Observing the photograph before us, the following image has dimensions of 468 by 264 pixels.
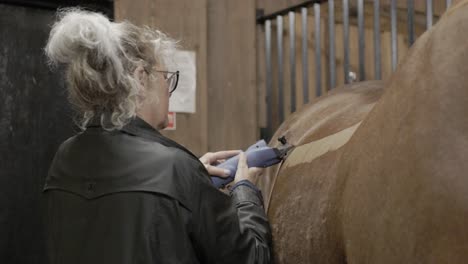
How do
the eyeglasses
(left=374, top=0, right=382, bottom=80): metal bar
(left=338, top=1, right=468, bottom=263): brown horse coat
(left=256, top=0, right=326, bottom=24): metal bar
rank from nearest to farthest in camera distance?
(left=338, top=1, right=468, bottom=263): brown horse coat → the eyeglasses → (left=374, top=0, right=382, bottom=80): metal bar → (left=256, top=0, right=326, bottom=24): metal bar

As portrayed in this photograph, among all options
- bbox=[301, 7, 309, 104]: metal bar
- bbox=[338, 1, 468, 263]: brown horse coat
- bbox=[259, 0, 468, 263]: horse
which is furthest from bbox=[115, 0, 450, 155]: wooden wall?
bbox=[338, 1, 468, 263]: brown horse coat

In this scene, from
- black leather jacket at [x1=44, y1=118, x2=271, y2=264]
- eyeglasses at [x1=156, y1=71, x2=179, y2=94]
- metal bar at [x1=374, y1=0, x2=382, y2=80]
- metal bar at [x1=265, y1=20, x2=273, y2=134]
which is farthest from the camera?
metal bar at [x1=265, y1=20, x2=273, y2=134]

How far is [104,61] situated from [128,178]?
0.22 metres

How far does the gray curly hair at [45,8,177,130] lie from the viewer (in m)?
1.19

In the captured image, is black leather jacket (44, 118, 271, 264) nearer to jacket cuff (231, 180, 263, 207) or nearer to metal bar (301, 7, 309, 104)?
jacket cuff (231, 180, 263, 207)

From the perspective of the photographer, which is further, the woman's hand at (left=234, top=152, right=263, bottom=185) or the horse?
the woman's hand at (left=234, top=152, right=263, bottom=185)

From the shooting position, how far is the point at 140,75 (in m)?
1.23

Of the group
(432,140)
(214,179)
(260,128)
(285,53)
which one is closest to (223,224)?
(214,179)

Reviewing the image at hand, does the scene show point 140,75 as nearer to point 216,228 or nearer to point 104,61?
point 104,61

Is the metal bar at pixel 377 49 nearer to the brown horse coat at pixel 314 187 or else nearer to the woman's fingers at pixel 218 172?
the brown horse coat at pixel 314 187

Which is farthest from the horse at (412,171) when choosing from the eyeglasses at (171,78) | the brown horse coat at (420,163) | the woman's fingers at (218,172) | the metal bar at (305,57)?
the metal bar at (305,57)

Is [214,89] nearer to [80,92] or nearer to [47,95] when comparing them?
[47,95]

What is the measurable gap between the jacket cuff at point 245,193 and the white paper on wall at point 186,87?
165 centimetres

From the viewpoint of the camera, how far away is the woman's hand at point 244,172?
1.36 m
